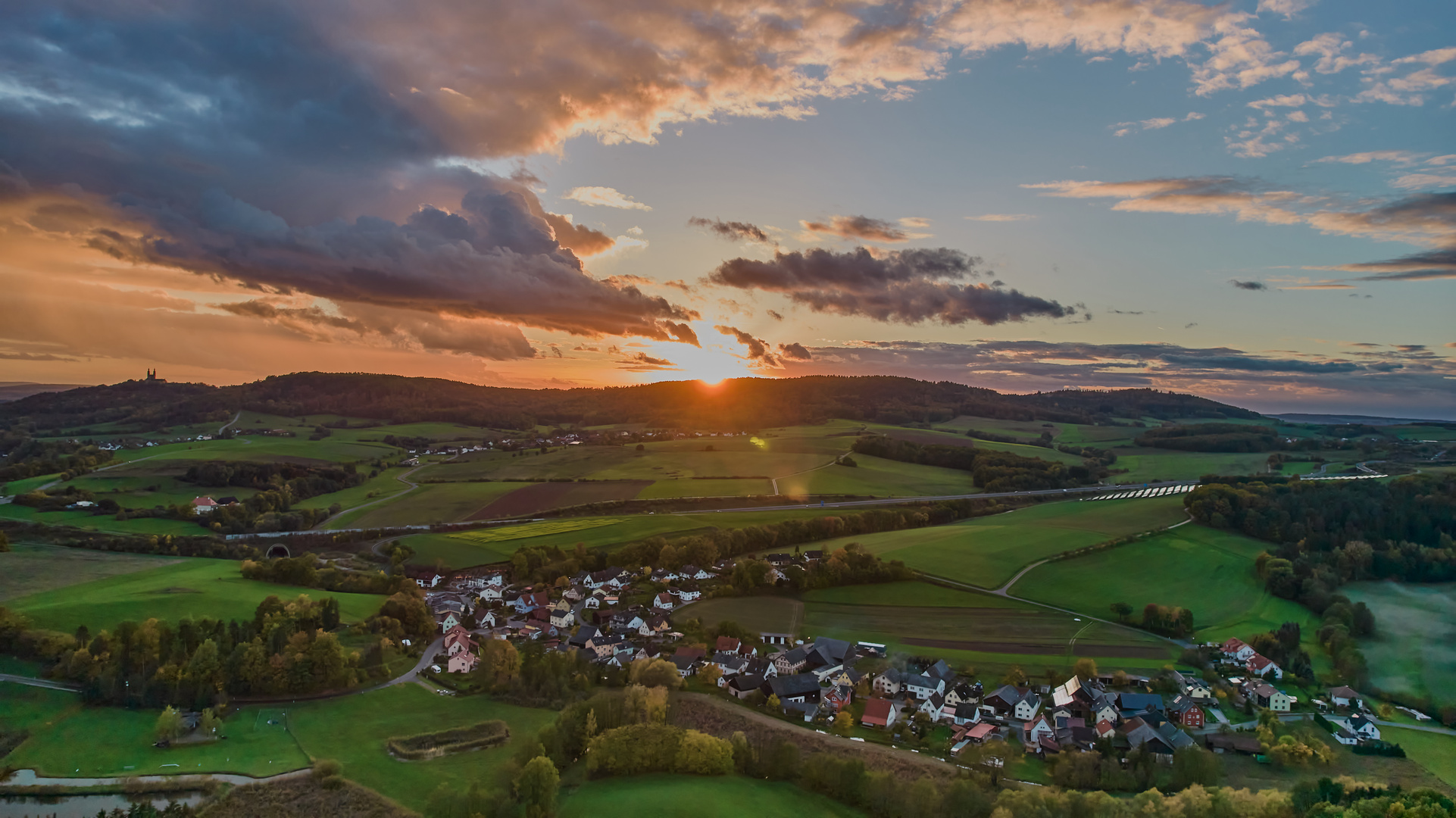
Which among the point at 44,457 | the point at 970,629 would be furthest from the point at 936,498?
the point at 44,457

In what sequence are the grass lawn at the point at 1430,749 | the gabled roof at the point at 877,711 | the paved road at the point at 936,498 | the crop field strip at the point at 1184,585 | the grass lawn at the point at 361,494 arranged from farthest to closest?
the grass lawn at the point at 361,494, the paved road at the point at 936,498, the crop field strip at the point at 1184,585, the gabled roof at the point at 877,711, the grass lawn at the point at 1430,749

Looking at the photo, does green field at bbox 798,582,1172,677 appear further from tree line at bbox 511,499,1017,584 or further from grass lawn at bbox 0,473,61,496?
grass lawn at bbox 0,473,61,496

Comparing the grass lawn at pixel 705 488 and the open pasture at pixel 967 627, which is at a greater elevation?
the grass lawn at pixel 705 488

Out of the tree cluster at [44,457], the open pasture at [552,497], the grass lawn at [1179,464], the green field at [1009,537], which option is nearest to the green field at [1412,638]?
the green field at [1009,537]

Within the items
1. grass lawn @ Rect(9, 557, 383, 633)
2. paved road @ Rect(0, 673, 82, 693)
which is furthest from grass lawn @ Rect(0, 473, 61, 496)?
paved road @ Rect(0, 673, 82, 693)

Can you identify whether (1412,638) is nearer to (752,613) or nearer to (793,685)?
(793,685)

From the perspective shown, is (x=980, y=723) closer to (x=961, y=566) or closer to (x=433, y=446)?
(x=961, y=566)

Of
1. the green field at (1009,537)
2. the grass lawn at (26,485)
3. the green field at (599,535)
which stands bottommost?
the green field at (1009,537)

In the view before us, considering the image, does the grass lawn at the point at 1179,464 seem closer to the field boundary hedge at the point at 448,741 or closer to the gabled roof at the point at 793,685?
the gabled roof at the point at 793,685

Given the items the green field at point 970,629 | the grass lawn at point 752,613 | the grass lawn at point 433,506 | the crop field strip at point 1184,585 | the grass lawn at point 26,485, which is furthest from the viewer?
the grass lawn at point 433,506
